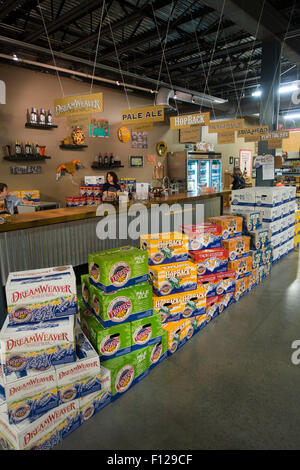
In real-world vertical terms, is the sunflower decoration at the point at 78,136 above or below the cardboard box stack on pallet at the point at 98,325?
above

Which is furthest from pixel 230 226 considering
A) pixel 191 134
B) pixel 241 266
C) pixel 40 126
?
pixel 40 126

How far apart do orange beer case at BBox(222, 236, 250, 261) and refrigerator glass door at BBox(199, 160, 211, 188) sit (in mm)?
A: 7804

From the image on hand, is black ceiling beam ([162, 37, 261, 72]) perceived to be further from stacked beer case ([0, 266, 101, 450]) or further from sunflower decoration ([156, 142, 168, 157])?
stacked beer case ([0, 266, 101, 450])

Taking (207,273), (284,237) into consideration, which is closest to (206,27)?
(284,237)

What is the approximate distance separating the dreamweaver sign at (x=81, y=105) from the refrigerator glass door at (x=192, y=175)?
639 cm

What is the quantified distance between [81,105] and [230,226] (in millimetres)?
2822

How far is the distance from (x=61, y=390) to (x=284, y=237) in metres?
4.84

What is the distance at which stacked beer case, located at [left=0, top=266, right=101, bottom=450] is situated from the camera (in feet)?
5.67

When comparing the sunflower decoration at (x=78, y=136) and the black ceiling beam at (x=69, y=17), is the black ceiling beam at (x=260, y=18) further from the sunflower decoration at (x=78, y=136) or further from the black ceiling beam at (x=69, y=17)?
the sunflower decoration at (x=78, y=136)

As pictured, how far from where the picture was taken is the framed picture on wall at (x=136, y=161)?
30.0 ft

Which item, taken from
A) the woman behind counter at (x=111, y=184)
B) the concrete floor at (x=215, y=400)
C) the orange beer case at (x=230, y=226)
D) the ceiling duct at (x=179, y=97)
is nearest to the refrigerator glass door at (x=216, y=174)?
the ceiling duct at (x=179, y=97)

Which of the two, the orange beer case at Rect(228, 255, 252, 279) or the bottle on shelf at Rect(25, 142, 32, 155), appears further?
the bottle on shelf at Rect(25, 142, 32, 155)

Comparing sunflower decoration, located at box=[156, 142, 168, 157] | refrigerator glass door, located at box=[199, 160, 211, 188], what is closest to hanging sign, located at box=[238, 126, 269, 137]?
sunflower decoration, located at box=[156, 142, 168, 157]

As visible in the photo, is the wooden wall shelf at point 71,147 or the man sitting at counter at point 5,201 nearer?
the man sitting at counter at point 5,201
